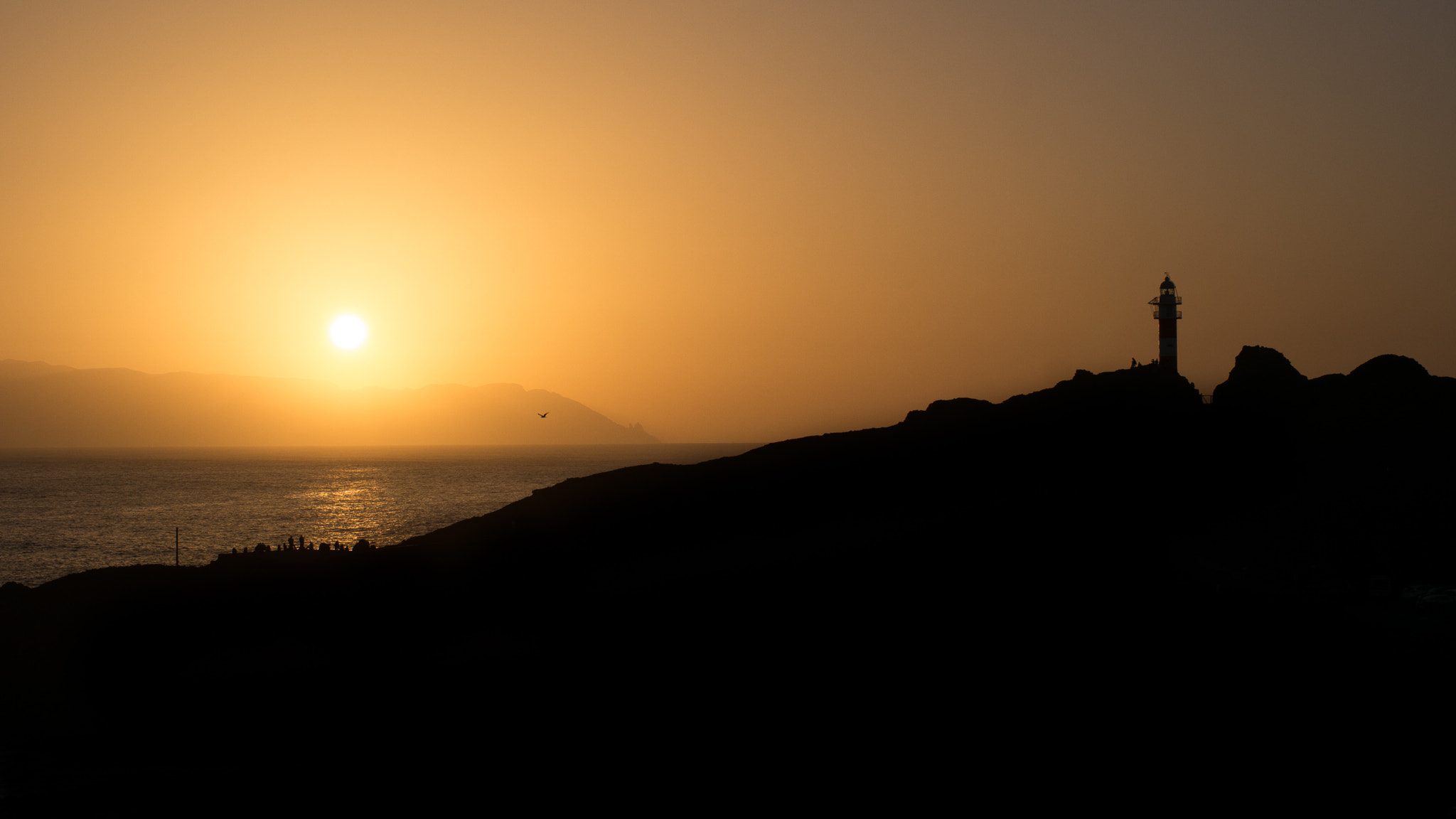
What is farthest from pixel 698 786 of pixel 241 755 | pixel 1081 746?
pixel 241 755

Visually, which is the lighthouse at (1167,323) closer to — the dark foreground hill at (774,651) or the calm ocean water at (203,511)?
the dark foreground hill at (774,651)

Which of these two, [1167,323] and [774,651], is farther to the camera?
[1167,323]

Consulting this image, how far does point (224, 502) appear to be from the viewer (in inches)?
4601

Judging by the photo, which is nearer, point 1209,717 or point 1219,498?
point 1209,717

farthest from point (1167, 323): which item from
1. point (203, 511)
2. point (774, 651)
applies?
point (203, 511)

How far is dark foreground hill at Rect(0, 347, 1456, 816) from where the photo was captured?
21.8 metres

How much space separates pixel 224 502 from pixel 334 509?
1696cm

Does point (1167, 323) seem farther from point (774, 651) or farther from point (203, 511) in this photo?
point (203, 511)

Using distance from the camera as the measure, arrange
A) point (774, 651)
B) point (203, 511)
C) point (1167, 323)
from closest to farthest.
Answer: point (774, 651), point (1167, 323), point (203, 511)

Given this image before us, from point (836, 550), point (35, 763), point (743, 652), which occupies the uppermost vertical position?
point (836, 550)

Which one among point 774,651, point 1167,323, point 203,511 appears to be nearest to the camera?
point 774,651

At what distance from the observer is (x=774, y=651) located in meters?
25.1

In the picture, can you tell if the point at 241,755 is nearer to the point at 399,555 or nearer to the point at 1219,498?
the point at 399,555

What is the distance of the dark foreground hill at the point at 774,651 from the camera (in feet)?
71.5
